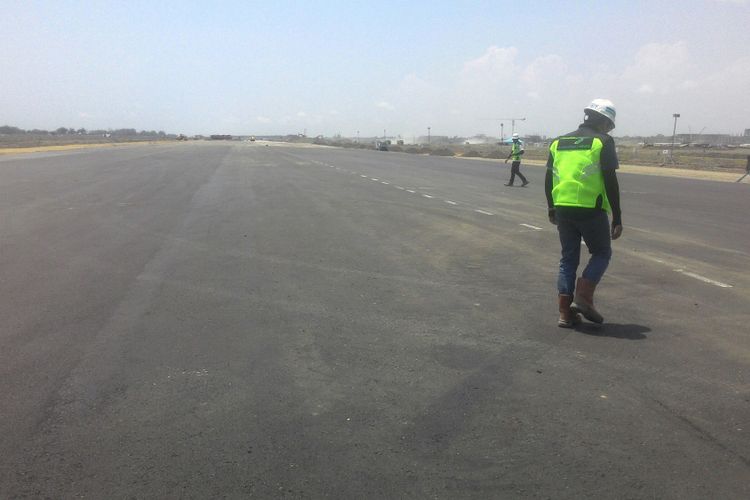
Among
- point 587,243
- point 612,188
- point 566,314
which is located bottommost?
point 566,314

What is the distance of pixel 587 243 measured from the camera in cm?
640

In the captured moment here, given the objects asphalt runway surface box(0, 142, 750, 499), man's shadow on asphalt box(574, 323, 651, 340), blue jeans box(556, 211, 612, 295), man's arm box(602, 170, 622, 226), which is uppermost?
man's arm box(602, 170, 622, 226)

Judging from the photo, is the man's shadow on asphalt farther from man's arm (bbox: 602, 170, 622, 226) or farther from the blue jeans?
man's arm (bbox: 602, 170, 622, 226)

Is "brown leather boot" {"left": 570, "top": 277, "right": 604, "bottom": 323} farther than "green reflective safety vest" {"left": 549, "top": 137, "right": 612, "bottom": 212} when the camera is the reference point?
Yes

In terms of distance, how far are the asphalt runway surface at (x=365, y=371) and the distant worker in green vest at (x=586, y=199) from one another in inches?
14.2

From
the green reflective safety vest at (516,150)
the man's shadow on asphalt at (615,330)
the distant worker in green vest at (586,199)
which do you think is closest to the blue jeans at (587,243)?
the distant worker in green vest at (586,199)

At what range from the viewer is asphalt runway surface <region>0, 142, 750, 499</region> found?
3.72 m

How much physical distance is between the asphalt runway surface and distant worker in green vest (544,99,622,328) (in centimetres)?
36

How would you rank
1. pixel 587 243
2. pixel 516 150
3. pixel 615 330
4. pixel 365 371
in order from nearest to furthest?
pixel 365 371 < pixel 615 330 < pixel 587 243 < pixel 516 150

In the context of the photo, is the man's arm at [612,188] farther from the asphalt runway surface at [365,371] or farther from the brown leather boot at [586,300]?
the asphalt runway surface at [365,371]

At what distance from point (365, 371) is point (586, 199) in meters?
2.63

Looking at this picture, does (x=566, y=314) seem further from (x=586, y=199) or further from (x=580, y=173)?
(x=580, y=173)

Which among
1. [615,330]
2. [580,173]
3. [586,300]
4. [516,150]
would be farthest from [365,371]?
[516,150]

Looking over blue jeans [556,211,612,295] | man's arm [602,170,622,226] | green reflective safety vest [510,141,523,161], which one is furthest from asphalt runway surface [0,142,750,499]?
green reflective safety vest [510,141,523,161]
